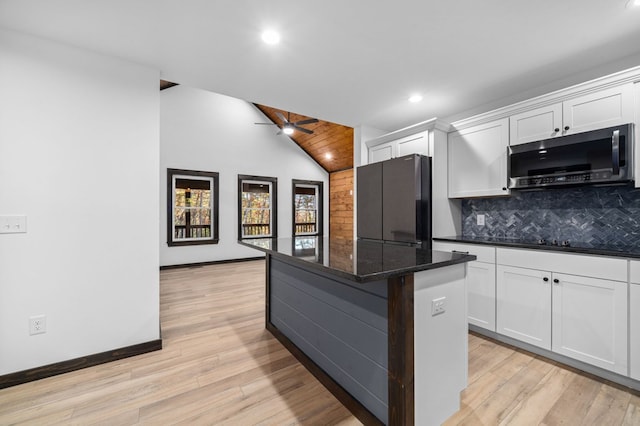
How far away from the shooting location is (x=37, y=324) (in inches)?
77.6

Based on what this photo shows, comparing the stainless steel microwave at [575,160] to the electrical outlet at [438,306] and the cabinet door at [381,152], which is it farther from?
the electrical outlet at [438,306]

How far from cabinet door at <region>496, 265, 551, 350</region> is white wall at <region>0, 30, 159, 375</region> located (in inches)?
119

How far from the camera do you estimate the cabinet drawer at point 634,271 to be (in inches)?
68.5

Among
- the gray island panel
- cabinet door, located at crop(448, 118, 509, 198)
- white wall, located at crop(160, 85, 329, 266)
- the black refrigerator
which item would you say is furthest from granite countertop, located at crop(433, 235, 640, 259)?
white wall, located at crop(160, 85, 329, 266)

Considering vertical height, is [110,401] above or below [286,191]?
below

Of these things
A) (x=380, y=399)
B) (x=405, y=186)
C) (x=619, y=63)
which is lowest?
(x=380, y=399)

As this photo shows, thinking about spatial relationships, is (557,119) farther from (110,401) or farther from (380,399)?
(110,401)

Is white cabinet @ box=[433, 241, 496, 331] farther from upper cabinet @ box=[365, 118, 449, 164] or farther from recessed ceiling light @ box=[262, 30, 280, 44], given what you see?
recessed ceiling light @ box=[262, 30, 280, 44]

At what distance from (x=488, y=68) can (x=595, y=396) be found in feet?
8.23

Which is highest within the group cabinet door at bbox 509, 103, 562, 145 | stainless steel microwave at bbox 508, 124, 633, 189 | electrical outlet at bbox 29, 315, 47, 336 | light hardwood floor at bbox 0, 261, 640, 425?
cabinet door at bbox 509, 103, 562, 145

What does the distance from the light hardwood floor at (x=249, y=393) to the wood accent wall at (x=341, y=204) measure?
5081mm

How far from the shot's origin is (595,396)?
174cm

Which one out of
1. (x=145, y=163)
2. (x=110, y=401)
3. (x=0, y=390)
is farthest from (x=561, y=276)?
(x=0, y=390)

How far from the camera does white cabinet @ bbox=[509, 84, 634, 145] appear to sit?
78.1 inches
